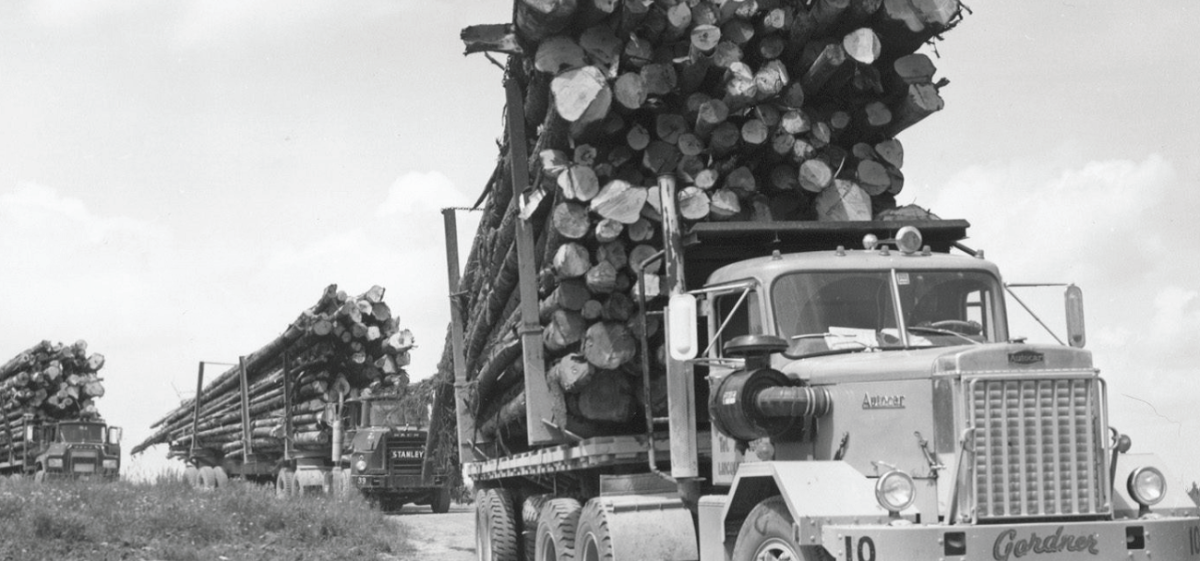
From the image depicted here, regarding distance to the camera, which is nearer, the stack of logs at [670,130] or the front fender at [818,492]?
the front fender at [818,492]

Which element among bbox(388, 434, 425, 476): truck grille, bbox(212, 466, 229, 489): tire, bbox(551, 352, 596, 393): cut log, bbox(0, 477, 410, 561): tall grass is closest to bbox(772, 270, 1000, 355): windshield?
bbox(551, 352, 596, 393): cut log

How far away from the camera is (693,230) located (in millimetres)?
9352

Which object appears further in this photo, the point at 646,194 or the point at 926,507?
the point at 646,194

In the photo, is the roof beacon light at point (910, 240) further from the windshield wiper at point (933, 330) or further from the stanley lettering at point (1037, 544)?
the stanley lettering at point (1037, 544)

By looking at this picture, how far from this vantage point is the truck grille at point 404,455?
25766 millimetres

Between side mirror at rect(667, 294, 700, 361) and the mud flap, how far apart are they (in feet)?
5.58

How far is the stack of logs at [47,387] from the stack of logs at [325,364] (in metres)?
13.5

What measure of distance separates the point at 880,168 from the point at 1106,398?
367 cm

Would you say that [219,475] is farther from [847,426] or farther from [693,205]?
[847,426]

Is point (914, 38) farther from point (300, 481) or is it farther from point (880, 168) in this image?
point (300, 481)

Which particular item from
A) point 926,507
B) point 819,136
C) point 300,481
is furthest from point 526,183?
point 300,481

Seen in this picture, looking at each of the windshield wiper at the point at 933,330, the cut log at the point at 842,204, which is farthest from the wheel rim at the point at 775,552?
the cut log at the point at 842,204

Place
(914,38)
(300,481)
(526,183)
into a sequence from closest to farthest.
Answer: (914,38) < (526,183) < (300,481)

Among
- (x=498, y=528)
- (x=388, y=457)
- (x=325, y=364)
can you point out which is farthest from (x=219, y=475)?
(x=498, y=528)
